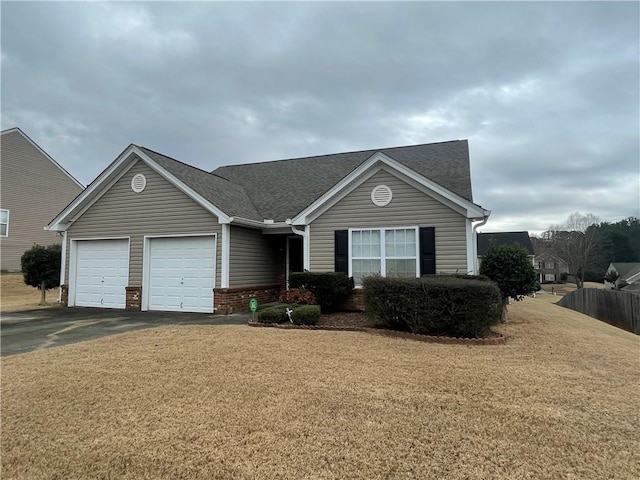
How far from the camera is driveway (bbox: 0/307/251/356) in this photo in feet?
25.3

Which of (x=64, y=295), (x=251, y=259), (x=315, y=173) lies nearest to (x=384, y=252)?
(x=251, y=259)

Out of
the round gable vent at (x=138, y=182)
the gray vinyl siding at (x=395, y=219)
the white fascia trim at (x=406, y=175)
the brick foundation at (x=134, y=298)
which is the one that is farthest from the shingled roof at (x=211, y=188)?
the brick foundation at (x=134, y=298)

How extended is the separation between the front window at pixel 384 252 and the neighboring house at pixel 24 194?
22.5 meters

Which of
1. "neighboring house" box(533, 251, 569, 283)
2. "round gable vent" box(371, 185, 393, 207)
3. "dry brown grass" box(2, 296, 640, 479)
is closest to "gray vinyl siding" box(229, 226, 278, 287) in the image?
"round gable vent" box(371, 185, 393, 207)

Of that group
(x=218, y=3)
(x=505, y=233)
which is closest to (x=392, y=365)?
(x=218, y=3)

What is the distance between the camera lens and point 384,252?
11156 mm

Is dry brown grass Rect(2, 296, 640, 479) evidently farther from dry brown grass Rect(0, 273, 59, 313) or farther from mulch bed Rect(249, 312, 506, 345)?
dry brown grass Rect(0, 273, 59, 313)

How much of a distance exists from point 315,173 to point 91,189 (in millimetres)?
8561

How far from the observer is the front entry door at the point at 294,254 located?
14.9m

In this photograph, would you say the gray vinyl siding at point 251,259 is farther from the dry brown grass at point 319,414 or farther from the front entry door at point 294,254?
the dry brown grass at point 319,414

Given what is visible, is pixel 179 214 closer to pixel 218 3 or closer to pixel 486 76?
pixel 218 3

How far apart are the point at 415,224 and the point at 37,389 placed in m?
9.13

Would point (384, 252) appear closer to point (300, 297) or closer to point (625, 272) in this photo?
point (300, 297)

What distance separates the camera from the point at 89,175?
3081 centimetres
